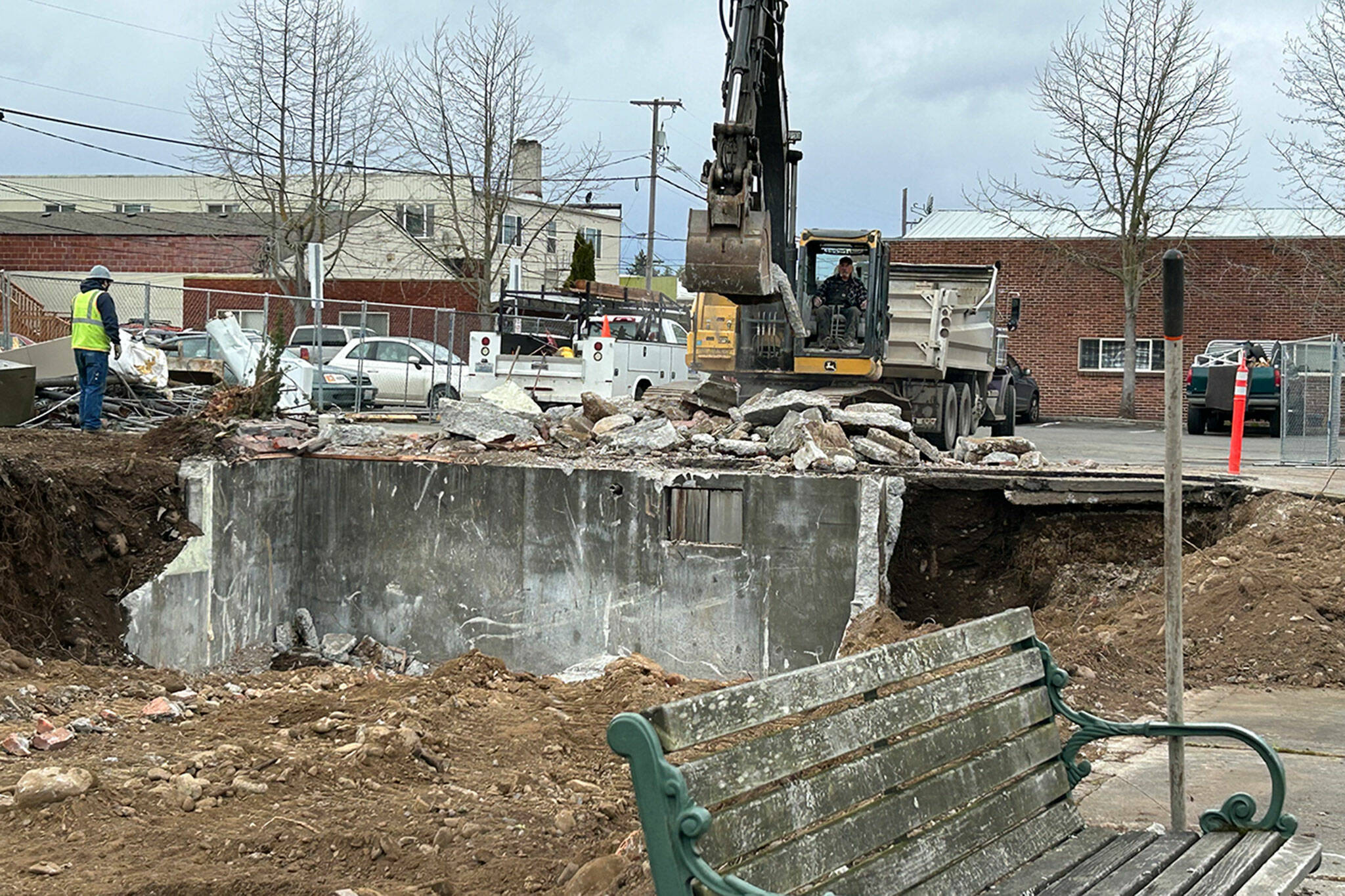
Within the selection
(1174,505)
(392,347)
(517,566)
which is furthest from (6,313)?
(1174,505)

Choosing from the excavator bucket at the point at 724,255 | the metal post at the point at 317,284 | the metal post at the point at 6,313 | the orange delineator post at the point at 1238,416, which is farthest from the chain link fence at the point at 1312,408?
the metal post at the point at 6,313

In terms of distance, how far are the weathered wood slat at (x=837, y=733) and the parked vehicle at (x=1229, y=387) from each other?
21749 mm

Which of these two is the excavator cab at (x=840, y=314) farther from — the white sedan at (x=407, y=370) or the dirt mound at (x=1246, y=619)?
the white sedan at (x=407, y=370)

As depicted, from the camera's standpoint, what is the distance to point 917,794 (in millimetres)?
3383

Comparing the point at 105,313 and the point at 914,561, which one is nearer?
the point at 914,561

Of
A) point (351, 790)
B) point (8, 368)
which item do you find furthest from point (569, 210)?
point (351, 790)

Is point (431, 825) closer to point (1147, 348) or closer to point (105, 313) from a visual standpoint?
point (105, 313)

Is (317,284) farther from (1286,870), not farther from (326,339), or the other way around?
(1286,870)

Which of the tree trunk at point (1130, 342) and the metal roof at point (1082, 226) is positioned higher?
the metal roof at point (1082, 226)

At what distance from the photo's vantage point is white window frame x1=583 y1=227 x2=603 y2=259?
56.0 metres

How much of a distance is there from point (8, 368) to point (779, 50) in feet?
29.1

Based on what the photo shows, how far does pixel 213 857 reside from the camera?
469 cm

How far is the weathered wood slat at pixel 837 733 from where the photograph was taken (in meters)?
2.75

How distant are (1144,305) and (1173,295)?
3134 cm
